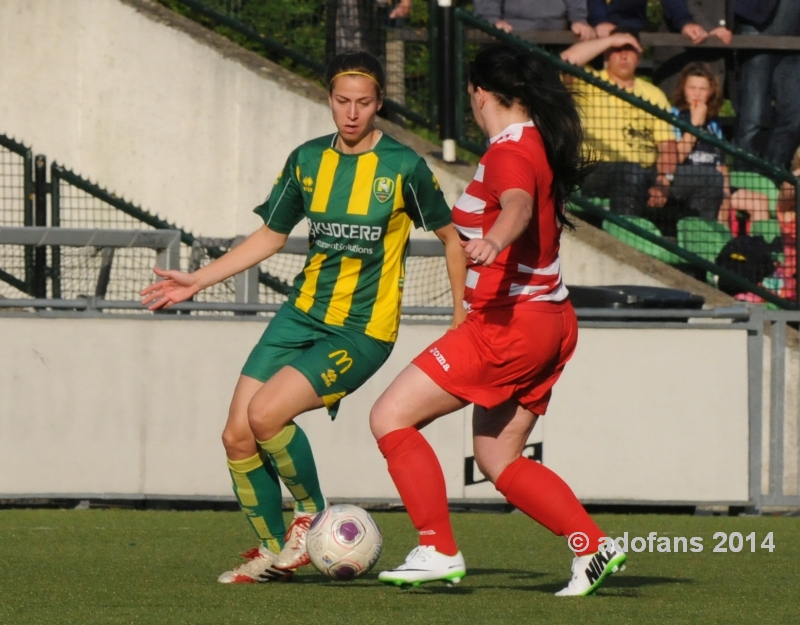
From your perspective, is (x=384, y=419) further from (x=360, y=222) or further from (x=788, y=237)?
(x=788, y=237)

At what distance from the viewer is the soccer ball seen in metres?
5.70

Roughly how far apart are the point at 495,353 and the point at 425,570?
81 cm

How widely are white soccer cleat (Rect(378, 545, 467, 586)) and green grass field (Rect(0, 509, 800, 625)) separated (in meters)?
0.10

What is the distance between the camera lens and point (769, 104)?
42.4ft

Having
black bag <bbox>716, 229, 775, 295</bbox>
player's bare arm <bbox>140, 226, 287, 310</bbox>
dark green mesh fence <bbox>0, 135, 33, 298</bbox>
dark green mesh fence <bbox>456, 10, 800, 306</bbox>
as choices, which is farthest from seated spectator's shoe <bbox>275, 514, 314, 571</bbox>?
black bag <bbox>716, 229, 775, 295</bbox>

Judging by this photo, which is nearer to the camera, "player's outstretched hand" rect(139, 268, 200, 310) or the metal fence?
"player's outstretched hand" rect(139, 268, 200, 310)

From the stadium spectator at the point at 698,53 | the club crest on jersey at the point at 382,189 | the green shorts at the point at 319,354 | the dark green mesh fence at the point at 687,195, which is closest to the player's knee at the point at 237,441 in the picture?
the green shorts at the point at 319,354

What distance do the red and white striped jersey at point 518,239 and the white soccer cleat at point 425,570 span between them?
90 cm

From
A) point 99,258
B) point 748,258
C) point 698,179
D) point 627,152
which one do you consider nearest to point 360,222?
point 99,258

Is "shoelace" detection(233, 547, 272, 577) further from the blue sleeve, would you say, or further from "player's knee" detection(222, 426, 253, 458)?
the blue sleeve

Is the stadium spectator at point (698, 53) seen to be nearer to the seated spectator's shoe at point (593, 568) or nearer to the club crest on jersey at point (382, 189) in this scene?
the club crest on jersey at point (382, 189)

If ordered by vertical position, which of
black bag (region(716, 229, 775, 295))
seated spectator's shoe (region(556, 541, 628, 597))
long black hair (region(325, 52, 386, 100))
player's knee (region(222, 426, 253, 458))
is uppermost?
long black hair (region(325, 52, 386, 100))

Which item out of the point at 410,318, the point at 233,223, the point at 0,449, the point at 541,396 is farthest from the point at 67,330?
the point at 541,396

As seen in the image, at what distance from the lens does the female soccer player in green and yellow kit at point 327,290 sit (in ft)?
19.2
